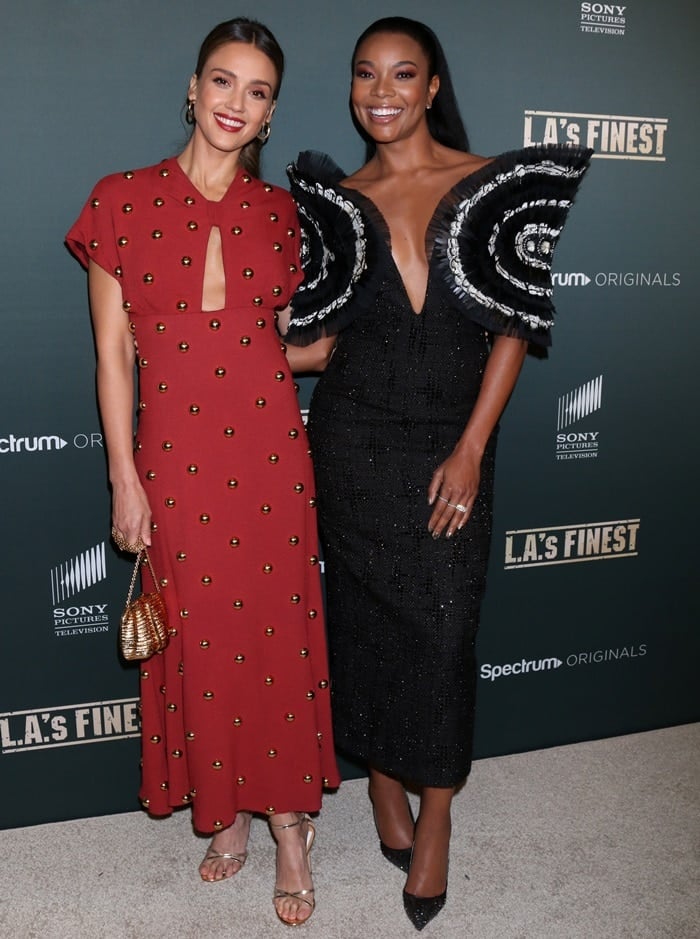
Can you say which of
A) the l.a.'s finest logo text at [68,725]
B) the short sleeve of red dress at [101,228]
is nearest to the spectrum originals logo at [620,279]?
the short sleeve of red dress at [101,228]

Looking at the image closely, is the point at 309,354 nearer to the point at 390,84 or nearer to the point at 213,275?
the point at 213,275

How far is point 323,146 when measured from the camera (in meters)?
2.45

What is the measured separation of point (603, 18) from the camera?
2.60m

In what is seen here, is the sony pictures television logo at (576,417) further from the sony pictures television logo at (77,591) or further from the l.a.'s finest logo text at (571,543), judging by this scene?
the sony pictures television logo at (77,591)

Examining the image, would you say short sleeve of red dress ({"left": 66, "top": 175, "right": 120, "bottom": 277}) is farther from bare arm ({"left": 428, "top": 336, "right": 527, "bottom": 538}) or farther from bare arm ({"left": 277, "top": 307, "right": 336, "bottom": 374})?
bare arm ({"left": 428, "top": 336, "right": 527, "bottom": 538})

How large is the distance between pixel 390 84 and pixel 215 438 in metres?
→ 0.87

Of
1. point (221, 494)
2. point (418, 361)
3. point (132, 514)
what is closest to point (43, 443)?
point (132, 514)

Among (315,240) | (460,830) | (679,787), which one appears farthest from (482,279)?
(679,787)

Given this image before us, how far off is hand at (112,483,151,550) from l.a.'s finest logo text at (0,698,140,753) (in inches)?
31.2

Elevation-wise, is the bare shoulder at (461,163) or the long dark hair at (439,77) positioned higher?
the long dark hair at (439,77)

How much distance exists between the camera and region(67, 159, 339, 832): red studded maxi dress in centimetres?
198

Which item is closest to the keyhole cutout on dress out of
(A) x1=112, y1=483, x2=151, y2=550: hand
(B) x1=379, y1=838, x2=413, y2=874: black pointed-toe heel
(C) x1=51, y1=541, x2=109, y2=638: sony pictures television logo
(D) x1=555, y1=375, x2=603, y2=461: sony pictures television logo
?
(A) x1=112, y1=483, x2=151, y2=550: hand

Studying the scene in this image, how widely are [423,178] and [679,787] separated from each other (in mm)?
1906

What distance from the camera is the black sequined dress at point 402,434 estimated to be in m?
2.06
